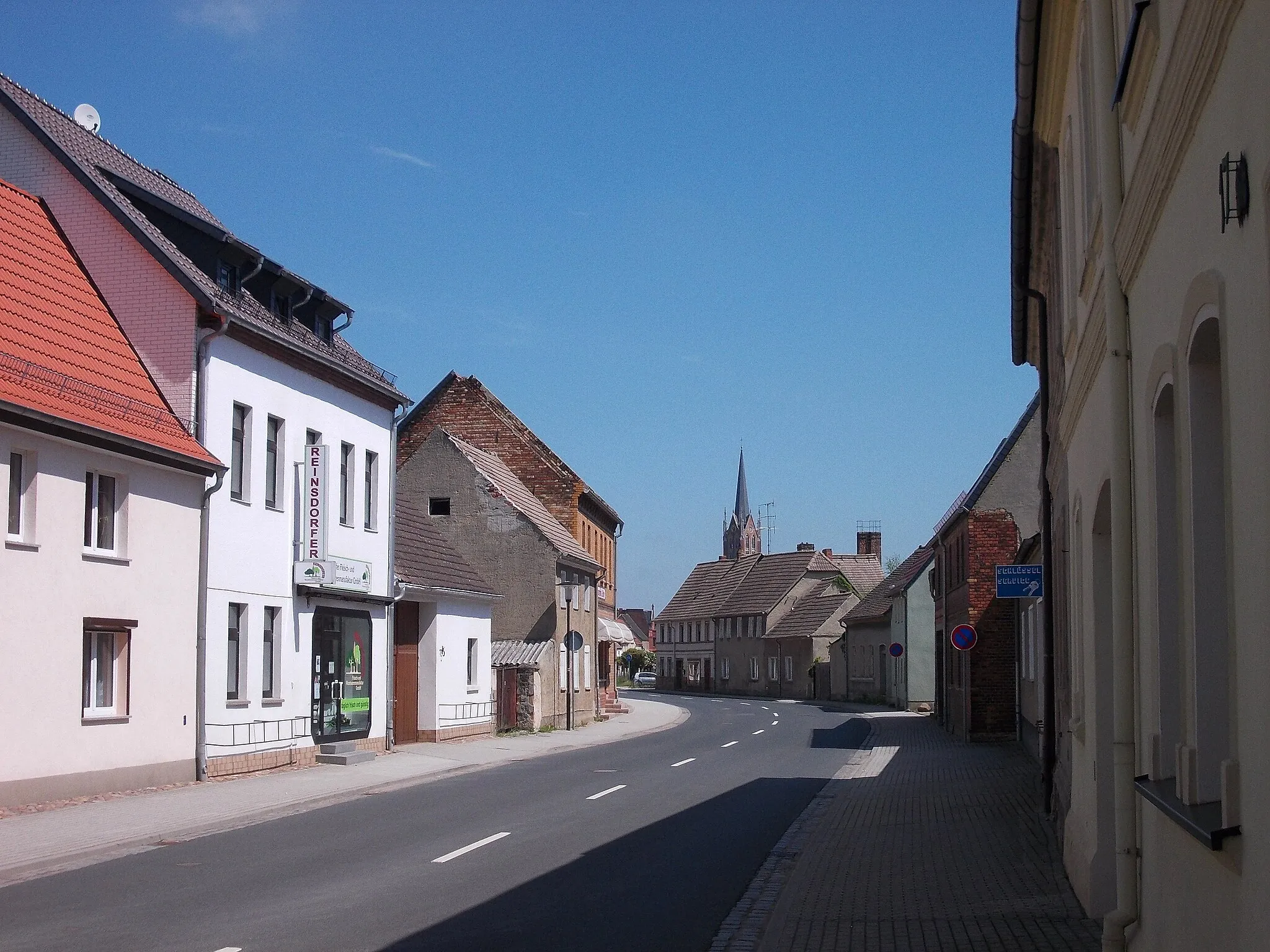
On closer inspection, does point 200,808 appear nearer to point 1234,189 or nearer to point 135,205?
point 135,205

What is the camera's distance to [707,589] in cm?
10481

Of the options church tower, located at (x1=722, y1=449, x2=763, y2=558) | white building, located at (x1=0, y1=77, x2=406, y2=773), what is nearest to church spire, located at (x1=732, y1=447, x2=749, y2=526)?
church tower, located at (x1=722, y1=449, x2=763, y2=558)

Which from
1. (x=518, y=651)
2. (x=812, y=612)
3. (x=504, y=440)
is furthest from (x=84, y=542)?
(x=812, y=612)

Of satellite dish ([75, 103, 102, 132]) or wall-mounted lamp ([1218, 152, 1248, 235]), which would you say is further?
satellite dish ([75, 103, 102, 132])

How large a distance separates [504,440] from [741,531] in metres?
120

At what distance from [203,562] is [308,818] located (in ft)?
20.0

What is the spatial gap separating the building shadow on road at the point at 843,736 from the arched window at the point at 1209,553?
2651cm

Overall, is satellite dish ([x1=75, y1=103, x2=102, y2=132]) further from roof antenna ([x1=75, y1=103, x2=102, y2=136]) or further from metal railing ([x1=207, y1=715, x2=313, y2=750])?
metal railing ([x1=207, y1=715, x2=313, y2=750])

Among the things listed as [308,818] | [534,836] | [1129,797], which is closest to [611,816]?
[534,836]

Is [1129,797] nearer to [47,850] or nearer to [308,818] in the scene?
[47,850]

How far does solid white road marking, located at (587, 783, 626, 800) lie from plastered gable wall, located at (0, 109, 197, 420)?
28.7ft

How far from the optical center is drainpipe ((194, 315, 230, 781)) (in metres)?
21.3

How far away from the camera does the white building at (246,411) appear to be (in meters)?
21.9

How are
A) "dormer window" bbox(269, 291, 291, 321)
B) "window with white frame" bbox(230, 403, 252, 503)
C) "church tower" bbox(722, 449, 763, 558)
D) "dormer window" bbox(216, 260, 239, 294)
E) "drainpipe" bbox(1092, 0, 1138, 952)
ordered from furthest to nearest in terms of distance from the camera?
"church tower" bbox(722, 449, 763, 558) < "dormer window" bbox(269, 291, 291, 321) < "dormer window" bbox(216, 260, 239, 294) < "window with white frame" bbox(230, 403, 252, 503) < "drainpipe" bbox(1092, 0, 1138, 952)
